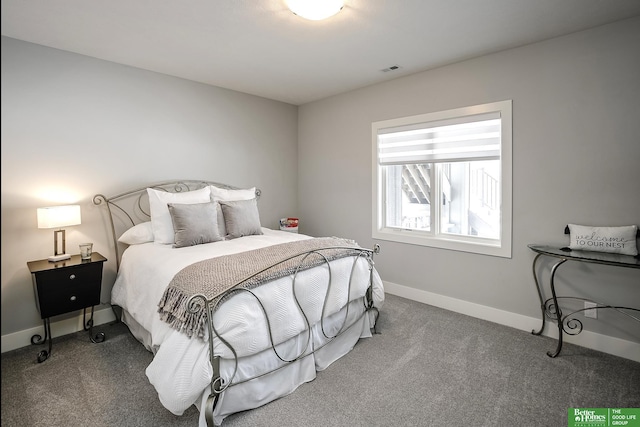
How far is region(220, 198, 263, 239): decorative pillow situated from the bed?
0.01 metres

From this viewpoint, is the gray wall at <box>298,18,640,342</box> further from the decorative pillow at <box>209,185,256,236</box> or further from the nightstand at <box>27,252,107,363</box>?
the nightstand at <box>27,252,107,363</box>

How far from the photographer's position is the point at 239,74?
3623 mm

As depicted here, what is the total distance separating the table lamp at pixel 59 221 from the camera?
8.32 ft

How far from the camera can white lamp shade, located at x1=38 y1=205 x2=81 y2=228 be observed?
2.50 metres

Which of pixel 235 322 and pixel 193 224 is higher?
pixel 193 224

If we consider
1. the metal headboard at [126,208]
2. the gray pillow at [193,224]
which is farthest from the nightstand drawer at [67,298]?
the gray pillow at [193,224]

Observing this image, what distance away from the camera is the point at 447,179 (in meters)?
3.61

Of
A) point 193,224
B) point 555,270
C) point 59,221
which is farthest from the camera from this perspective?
point 193,224

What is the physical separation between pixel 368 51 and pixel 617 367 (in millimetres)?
3101

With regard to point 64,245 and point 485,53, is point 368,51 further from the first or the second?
point 64,245

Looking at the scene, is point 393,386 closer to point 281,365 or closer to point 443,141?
point 281,365

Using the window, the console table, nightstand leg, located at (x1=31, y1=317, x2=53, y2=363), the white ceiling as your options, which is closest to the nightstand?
nightstand leg, located at (x1=31, y1=317, x2=53, y2=363)

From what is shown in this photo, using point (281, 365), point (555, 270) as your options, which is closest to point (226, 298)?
point (281, 365)

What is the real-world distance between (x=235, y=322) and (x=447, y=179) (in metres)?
2.66
